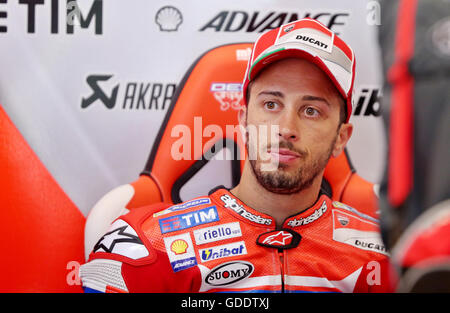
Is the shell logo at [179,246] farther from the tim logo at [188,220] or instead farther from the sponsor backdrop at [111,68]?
the sponsor backdrop at [111,68]

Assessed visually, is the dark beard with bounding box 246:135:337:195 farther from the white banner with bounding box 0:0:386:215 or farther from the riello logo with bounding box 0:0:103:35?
the riello logo with bounding box 0:0:103:35

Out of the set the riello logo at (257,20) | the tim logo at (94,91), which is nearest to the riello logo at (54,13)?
the tim logo at (94,91)

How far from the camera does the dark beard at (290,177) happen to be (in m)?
1.35

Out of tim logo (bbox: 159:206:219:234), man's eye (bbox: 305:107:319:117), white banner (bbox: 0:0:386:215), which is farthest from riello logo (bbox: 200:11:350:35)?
tim logo (bbox: 159:206:219:234)

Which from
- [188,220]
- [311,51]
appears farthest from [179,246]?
[311,51]

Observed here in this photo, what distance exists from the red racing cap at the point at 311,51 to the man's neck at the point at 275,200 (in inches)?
10.5

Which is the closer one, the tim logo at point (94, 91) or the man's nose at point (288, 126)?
the man's nose at point (288, 126)

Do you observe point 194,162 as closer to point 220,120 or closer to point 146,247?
point 220,120

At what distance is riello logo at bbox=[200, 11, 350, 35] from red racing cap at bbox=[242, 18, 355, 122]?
10cm

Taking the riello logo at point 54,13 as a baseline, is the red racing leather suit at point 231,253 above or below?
below

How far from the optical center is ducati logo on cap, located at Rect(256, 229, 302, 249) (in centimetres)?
134

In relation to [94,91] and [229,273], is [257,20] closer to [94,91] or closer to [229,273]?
[94,91]

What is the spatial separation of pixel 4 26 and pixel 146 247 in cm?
79
